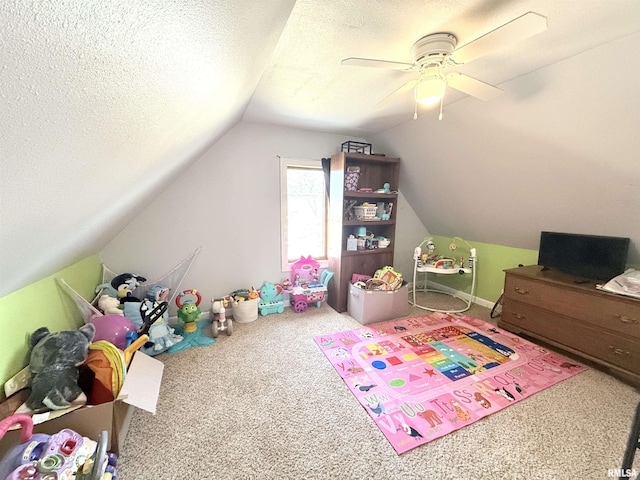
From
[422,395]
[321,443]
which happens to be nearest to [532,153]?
[422,395]

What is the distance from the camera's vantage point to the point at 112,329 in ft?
5.87

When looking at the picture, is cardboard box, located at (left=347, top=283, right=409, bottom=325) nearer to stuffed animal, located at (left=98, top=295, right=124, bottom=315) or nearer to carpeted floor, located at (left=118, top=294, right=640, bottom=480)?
carpeted floor, located at (left=118, top=294, right=640, bottom=480)

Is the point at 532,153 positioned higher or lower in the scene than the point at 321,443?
higher

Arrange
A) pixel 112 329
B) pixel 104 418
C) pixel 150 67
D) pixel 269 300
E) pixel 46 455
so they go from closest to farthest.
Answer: pixel 150 67
pixel 46 455
pixel 104 418
pixel 112 329
pixel 269 300

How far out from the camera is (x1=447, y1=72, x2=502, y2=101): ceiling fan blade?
4.50 feet

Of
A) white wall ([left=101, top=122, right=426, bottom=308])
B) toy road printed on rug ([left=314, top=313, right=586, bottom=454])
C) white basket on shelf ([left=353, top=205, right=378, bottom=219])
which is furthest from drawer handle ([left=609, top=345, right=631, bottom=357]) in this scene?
white wall ([left=101, top=122, right=426, bottom=308])

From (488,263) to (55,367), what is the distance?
406 centimetres

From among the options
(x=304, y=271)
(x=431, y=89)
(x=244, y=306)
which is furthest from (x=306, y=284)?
(x=431, y=89)

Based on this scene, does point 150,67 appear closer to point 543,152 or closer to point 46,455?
point 46,455

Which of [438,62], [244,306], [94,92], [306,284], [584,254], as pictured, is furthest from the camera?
[306,284]

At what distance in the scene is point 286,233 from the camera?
311 cm

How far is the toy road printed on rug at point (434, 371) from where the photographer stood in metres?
1.58

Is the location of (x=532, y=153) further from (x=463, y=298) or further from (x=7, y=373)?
(x=7, y=373)

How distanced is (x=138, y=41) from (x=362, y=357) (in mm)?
2303
